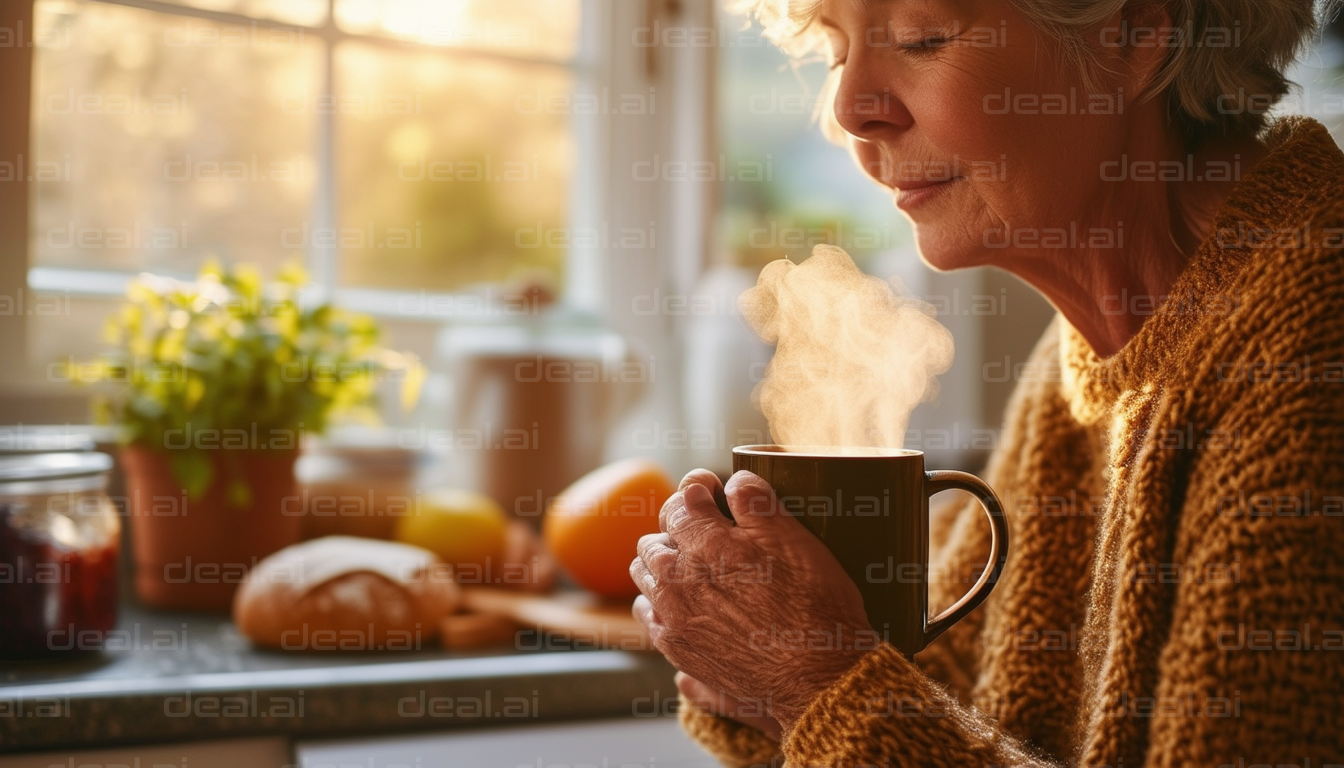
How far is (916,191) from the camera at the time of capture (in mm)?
859

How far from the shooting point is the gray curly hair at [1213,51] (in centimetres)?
80

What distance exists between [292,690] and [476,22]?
1348mm

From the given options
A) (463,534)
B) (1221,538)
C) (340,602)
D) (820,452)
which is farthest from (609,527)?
(1221,538)

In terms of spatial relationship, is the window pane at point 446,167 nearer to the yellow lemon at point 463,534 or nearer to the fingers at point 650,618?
the yellow lemon at point 463,534

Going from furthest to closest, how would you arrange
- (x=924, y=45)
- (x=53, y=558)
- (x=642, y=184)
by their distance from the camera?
(x=642, y=184), (x=53, y=558), (x=924, y=45)

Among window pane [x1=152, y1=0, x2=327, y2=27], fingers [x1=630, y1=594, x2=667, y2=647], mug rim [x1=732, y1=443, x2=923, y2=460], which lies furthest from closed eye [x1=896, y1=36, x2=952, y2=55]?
window pane [x1=152, y1=0, x2=327, y2=27]

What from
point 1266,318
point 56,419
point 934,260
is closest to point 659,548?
point 934,260

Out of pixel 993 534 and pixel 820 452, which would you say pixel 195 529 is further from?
pixel 993 534

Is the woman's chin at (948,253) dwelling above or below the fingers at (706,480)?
above

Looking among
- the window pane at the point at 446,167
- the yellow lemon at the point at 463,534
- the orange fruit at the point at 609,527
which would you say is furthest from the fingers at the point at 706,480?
the window pane at the point at 446,167

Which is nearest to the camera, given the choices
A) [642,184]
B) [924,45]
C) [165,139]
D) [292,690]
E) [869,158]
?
[924,45]

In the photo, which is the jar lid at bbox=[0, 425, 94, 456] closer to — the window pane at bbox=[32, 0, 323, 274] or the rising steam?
the window pane at bbox=[32, 0, 323, 274]

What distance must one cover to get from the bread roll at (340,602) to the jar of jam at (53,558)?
0.16 meters

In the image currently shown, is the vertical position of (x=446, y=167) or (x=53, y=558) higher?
(x=446, y=167)
